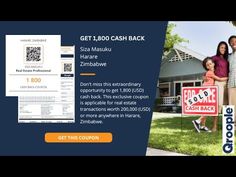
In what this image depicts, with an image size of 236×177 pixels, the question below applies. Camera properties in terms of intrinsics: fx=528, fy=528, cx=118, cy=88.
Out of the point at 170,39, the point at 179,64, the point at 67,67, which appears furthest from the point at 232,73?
the point at 67,67

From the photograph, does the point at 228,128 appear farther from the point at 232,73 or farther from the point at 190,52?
the point at 190,52

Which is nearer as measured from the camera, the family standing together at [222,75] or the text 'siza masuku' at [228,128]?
the text 'siza masuku' at [228,128]

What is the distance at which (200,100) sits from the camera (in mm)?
7891

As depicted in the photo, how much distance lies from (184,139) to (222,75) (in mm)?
1126

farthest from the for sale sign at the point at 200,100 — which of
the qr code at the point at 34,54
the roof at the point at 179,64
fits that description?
the qr code at the point at 34,54

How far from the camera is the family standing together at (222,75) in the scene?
7840 mm

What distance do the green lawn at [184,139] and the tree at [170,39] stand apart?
1.08 metres

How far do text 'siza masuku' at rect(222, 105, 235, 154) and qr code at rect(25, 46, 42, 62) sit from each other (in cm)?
283

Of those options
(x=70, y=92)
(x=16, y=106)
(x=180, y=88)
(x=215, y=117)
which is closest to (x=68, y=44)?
(x=70, y=92)

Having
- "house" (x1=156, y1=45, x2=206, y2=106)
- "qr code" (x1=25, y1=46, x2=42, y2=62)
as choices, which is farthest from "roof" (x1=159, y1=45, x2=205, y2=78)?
"qr code" (x1=25, y1=46, x2=42, y2=62)

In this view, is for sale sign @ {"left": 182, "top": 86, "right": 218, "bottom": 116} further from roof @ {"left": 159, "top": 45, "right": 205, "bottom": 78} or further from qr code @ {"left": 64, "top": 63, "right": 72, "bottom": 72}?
qr code @ {"left": 64, "top": 63, "right": 72, "bottom": 72}

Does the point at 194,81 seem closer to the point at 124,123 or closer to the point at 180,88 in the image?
the point at 180,88

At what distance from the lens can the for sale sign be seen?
25.8ft

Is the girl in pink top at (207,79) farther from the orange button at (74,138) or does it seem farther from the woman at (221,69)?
the orange button at (74,138)
